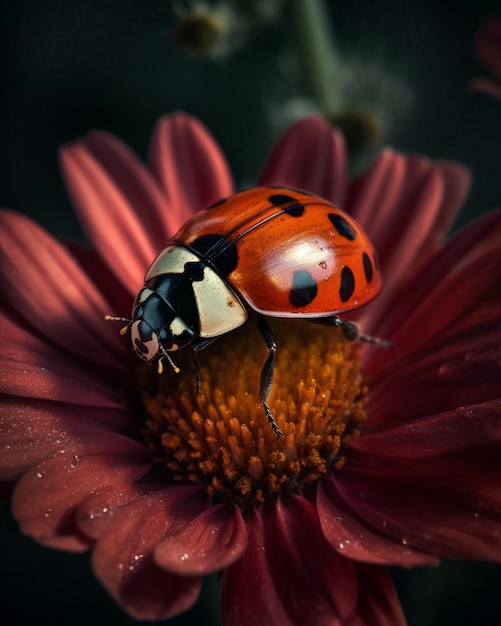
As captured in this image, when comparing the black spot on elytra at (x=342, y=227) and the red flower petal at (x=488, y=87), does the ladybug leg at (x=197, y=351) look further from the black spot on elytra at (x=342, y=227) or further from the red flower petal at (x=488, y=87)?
the red flower petal at (x=488, y=87)

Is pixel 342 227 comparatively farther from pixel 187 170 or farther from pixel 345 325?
pixel 187 170

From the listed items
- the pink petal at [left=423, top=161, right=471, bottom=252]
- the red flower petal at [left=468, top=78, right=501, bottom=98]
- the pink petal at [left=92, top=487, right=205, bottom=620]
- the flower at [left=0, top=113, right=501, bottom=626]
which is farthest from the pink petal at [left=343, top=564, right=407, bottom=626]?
the red flower petal at [left=468, top=78, right=501, bottom=98]

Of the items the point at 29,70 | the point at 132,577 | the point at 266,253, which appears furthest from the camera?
the point at 29,70

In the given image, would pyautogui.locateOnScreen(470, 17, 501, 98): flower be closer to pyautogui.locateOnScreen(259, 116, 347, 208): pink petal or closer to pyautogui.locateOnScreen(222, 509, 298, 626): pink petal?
pyautogui.locateOnScreen(259, 116, 347, 208): pink petal

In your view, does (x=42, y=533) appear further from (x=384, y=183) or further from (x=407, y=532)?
(x=384, y=183)

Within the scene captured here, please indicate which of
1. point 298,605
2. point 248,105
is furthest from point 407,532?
point 248,105

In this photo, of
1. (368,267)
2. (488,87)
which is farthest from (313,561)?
(488,87)

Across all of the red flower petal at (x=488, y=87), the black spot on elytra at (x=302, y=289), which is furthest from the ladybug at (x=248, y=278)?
the red flower petal at (x=488, y=87)
